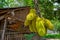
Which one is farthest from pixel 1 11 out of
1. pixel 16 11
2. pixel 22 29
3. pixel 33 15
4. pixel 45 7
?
pixel 33 15

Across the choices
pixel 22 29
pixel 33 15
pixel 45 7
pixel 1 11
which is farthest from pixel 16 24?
pixel 33 15

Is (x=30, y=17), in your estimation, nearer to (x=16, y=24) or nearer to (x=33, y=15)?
(x=33, y=15)

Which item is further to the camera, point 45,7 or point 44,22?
point 45,7

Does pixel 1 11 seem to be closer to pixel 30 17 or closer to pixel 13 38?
pixel 13 38

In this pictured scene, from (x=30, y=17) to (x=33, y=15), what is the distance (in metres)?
0.05

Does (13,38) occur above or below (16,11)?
below

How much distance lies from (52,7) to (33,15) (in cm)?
161

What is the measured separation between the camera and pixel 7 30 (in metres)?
3.88

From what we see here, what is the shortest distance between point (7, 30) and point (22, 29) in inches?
13.3

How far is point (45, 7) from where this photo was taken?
11.6 feet

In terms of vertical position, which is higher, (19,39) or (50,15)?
(50,15)

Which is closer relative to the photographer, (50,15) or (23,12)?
(50,15)

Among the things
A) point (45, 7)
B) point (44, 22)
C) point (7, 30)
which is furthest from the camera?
point (7, 30)

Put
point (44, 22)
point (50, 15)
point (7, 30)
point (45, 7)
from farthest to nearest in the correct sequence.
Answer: point (7, 30), point (45, 7), point (50, 15), point (44, 22)
